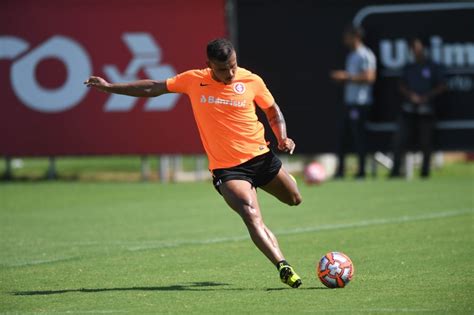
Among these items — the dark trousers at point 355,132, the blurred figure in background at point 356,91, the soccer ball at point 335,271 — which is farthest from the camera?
the dark trousers at point 355,132

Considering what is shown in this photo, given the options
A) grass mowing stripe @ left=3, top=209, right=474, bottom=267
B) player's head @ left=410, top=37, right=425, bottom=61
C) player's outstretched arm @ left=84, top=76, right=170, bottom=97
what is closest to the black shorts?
player's outstretched arm @ left=84, top=76, right=170, bottom=97

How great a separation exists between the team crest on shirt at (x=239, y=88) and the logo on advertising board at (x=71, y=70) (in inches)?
508

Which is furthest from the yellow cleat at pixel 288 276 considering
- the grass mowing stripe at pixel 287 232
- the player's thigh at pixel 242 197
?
the grass mowing stripe at pixel 287 232

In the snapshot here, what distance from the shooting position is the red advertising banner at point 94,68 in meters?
23.1

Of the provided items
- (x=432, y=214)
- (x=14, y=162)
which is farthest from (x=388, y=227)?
(x=14, y=162)

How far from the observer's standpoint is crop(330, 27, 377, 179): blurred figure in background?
859 inches

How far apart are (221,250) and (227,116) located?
3.01 m

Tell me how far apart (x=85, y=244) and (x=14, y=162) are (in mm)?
16576

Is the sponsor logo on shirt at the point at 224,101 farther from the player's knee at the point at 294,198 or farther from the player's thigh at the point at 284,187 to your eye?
the player's knee at the point at 294,198

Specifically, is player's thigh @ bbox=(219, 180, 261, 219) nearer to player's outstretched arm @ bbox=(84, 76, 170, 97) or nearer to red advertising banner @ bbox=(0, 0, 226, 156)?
player's outstretched arm @ bbox=(84, 76, 170, 97)

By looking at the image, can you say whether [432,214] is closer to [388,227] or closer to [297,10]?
[388,227]

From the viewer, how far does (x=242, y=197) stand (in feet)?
32.4

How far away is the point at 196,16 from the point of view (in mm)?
23062

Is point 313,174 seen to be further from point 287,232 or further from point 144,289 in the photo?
point 144,289
